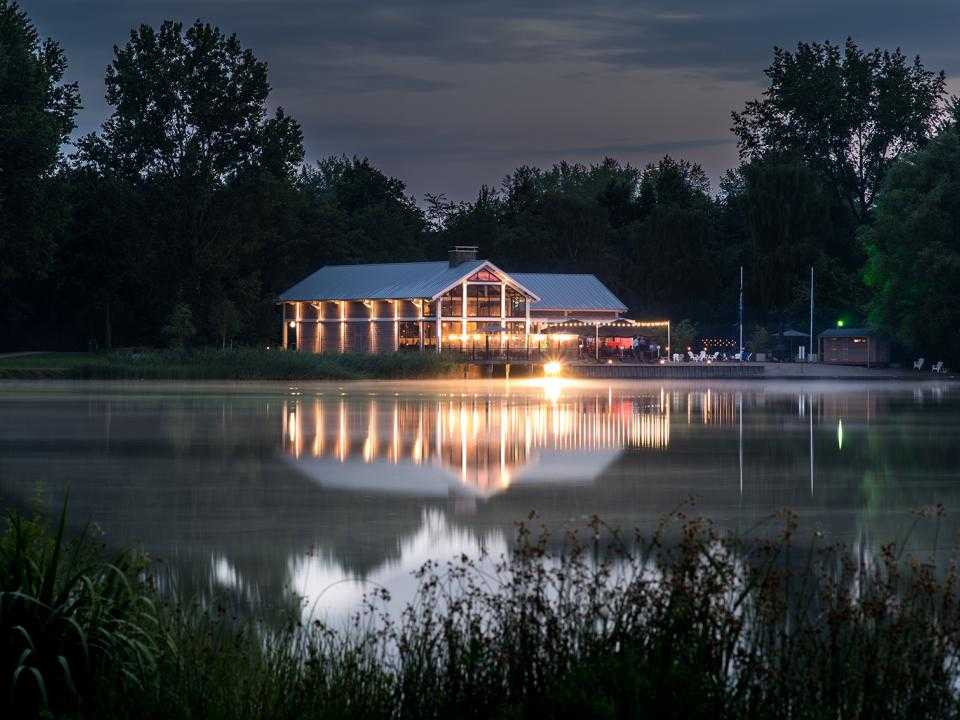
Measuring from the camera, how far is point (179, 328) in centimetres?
9356

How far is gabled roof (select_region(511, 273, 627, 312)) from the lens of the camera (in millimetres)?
108375

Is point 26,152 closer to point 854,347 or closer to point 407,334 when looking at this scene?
point 407,334

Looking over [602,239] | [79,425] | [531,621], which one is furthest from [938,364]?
[531,621]

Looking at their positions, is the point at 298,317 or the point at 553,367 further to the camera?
the point at 298,317

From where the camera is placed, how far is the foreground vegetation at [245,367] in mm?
→ 75562

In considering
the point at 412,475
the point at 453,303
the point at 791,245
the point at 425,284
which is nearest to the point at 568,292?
the point at 453,303

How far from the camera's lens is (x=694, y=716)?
7.27 meters

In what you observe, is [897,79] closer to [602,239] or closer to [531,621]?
[602,239]

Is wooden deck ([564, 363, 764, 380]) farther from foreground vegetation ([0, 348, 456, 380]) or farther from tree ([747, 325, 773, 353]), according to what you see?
tree ([747, 325, 773, 353])

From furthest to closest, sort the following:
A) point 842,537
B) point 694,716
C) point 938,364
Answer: point 938,364 → point 842,537 → point 694,716

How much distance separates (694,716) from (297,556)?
8557 mm

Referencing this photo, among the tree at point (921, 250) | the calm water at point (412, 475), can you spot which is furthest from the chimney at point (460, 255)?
the calm water at point (412, 475)

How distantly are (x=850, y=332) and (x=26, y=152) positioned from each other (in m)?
48.8

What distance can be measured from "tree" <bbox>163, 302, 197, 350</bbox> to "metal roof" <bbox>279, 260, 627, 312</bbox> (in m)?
12.8
